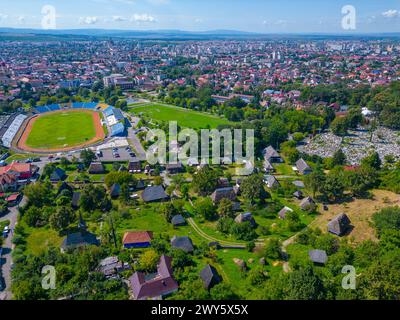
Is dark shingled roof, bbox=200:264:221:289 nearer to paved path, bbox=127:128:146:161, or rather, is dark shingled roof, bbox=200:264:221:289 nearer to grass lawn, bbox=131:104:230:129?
paved path, bbox=127:128:146:161

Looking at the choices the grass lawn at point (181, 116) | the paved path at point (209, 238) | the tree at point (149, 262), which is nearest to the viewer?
the tree at point (149, 262)

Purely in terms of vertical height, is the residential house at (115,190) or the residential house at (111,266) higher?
the residential house at (115,190)

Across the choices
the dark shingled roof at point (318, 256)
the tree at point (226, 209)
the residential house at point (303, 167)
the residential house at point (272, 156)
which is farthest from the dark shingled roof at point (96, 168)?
the dark shingled roof at point (318, 256)

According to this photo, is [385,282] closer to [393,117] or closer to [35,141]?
[393,117]

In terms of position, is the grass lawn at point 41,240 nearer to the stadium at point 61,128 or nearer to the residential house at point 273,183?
the stadium at point 61,128

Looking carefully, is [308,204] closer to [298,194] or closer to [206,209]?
[298,194]

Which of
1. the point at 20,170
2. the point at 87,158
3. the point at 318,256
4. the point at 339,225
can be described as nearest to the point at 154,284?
the point at 318,256
